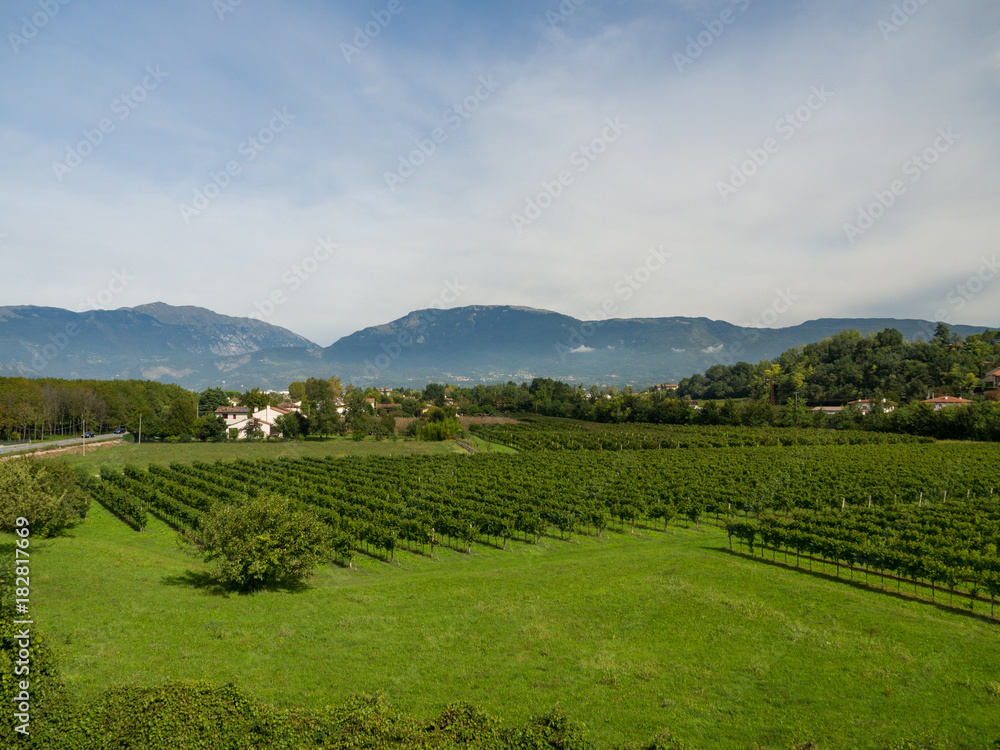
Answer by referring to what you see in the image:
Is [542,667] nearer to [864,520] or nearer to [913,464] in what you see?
[864,520]

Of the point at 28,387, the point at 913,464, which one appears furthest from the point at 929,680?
the point at 28,387

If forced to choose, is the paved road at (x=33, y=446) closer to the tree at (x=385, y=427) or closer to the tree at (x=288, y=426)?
the tree at (x=288, y=426)

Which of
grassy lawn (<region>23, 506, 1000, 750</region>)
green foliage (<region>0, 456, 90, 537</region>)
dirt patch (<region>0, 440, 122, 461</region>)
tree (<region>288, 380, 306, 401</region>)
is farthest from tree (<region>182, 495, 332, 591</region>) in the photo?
tree (<region>288, 380, 306, 401</region>)

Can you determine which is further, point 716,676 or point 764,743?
point 716,676

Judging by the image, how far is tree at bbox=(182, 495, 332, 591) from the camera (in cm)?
2353

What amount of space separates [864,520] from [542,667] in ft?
99.7

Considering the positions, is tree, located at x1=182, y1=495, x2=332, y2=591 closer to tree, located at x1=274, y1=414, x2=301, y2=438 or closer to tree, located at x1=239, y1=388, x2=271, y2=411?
tree, located at x1=274, y1=414, x2=301, y2=438

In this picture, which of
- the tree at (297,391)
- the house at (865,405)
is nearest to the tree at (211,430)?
the tree at (297,391)

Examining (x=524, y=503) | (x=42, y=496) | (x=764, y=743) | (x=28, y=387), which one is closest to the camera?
(x=764, y=743)

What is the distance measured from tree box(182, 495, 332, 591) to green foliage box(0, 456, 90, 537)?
1167cm

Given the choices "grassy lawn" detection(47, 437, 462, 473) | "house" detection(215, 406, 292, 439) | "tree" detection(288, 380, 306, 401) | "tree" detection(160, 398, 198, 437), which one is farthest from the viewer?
"tree" detection(288, 380, 306, 401)

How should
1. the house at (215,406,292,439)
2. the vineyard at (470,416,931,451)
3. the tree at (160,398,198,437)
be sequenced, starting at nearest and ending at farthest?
1. the vineyard at (470,416,931,451)
2. the tree at (160,398,198,437)
3. the house at (215,406,292,439)

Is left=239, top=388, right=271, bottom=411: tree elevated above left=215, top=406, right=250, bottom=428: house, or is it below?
above

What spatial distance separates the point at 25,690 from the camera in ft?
35.3
